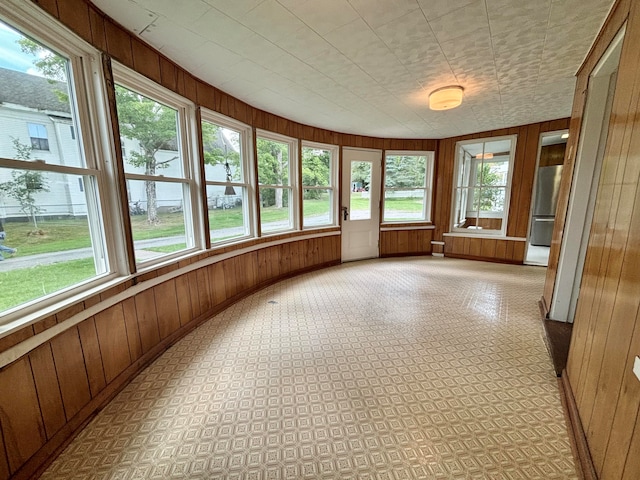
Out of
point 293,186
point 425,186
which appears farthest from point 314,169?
point 425,186

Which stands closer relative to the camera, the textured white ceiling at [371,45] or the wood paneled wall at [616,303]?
the wood paneled wall at [616,303]

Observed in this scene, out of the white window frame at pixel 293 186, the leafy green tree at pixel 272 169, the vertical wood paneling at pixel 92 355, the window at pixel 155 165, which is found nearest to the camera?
the vertical wood paneling at pixel 92 355

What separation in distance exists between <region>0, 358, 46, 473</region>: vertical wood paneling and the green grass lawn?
29 cm

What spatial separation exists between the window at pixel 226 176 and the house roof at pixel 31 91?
1243mm

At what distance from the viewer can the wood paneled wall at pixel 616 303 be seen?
3.06 feet

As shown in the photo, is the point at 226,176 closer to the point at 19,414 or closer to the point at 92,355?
the point at 92,355

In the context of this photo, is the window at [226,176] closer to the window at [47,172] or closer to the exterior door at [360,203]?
the window at [47,172]

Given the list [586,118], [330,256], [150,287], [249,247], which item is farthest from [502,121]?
[150,287]

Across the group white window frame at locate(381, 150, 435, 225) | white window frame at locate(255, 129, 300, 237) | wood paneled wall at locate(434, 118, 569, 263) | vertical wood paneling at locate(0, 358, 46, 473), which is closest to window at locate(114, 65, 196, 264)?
vertical wood paneling at locate(0, 358, 46, 473)

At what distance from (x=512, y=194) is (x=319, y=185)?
11.1 ft

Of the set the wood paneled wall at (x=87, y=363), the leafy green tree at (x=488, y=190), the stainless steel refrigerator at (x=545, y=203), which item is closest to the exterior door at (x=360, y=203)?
the leafy green tree at (x=488, y=190)

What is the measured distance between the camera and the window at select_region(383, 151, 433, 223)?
5.27 meters

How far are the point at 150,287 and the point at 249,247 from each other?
4.68 ft

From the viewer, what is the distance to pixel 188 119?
247cm
